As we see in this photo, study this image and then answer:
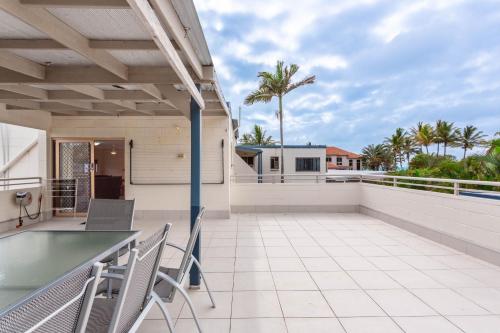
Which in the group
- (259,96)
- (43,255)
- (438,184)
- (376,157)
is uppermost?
(259,96)

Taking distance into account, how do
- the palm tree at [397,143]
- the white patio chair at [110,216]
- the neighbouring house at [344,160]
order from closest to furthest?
1. the white patio chair at [110,216]
2. the palm tree at [397,143]
3. the neighbouring house at [344,160]

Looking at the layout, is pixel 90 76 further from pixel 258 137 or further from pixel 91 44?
pixel 258 137

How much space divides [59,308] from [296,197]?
6983 mm

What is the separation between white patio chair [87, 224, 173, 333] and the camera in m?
1.21

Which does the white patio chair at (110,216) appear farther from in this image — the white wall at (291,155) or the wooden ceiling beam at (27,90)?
the white wall at (291,155)

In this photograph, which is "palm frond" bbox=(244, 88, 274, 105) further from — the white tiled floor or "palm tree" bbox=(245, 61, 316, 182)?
the white tiled floor

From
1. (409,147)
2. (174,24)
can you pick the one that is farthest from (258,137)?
(174,24)

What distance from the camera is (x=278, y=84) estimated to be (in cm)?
1270

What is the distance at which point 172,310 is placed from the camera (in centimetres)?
256

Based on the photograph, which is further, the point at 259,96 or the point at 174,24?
the point at 259,96

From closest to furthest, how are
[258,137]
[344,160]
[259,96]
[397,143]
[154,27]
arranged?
1. [154,27]
2. [259,96]
3. [258,137]
4. [397,143]
5. [344,160]

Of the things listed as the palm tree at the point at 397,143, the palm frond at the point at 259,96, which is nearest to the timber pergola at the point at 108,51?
the palm frond at the point at 259,96

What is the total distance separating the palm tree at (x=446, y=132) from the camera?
25188mm

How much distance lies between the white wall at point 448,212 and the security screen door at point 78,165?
6724 millimetres
